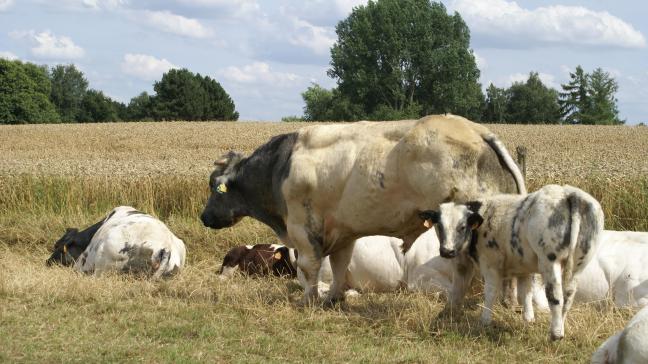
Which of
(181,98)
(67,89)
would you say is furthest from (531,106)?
(67,89)

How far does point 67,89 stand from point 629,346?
4645 inches

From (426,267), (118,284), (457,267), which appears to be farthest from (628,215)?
(118,284)

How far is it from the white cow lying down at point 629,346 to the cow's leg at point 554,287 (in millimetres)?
1427

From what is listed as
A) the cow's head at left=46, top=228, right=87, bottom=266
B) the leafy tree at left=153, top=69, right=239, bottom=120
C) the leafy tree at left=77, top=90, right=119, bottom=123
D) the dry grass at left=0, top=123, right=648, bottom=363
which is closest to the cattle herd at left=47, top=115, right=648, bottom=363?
the dry grass at left=0, top=123, right=648, bottom=363

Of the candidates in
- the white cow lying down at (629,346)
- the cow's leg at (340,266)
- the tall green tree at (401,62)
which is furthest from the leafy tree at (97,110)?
the white cow lying down at (629,346)

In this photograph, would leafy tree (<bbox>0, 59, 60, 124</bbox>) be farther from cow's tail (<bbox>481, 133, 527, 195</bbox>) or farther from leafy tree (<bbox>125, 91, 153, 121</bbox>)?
cow's tail (<bbox>481, 133, 527, 195</bbox>)

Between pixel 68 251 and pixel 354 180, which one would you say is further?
pixel 68 251

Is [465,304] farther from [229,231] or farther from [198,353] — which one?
[229,231]

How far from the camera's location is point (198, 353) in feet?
23.7

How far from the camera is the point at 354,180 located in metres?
8.66

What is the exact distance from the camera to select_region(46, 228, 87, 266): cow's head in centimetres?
1218

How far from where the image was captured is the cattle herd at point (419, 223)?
278 inches

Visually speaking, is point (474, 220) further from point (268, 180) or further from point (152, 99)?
point (152, 99)

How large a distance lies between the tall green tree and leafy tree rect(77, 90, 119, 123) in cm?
3442
